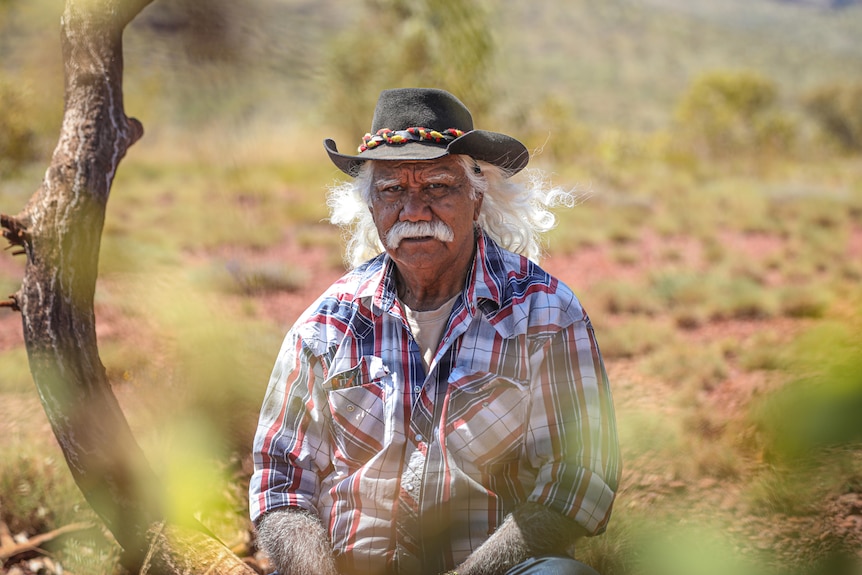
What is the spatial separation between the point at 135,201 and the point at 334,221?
10.3m

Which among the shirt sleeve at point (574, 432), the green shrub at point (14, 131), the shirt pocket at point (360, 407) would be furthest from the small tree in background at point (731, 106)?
the shirt pocket at point (360, 407)

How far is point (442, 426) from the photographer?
211cm

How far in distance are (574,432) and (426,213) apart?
75 cm

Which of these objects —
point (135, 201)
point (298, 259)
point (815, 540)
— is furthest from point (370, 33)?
point (815, 540)

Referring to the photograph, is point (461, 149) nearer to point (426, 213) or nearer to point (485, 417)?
point (426, 213)

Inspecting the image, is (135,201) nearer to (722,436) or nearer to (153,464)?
(153,464)

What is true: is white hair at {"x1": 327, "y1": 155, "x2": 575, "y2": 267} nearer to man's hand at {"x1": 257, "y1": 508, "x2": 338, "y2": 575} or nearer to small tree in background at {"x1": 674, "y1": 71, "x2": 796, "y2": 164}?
man's hand at {"x1": 257, "y1": 508, "x2": 338, "y2": 575}

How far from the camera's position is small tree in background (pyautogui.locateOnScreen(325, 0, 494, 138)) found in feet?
32.8

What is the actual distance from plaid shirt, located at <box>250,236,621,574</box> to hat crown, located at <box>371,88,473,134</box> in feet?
1.58

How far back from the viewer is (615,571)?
2639 millimetres

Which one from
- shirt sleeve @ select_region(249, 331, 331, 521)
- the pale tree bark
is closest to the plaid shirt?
shirt sleeve @ select_region(249, 331, 331, 521)

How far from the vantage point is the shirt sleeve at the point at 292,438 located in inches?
84.3

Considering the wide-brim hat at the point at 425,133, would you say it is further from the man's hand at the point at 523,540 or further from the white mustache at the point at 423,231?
the man's hand at the point at 523,540

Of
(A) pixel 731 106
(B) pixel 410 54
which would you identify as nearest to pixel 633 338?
(B) pixel 410 54
